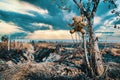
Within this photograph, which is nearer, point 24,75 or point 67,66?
point 24,75

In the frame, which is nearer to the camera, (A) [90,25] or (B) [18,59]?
(A) [90,25]

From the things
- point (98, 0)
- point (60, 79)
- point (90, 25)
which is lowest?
point (60, 79)

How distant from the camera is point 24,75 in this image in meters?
22.9

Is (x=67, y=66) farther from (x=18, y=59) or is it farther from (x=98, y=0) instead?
(x=18, y=59)

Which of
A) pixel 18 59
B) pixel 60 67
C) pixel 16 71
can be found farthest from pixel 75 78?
pixel 18 59

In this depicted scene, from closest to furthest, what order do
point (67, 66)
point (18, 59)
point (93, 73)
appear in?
point (93, 73)
point (67, 66)
point (18, 59)

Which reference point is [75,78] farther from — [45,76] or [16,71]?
[16,71]

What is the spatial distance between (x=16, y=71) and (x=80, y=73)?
16.4ft

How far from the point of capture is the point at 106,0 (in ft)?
81.9

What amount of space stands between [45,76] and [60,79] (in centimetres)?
127

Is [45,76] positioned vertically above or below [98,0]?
below

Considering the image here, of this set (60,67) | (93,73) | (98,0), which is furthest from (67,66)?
(98,0)

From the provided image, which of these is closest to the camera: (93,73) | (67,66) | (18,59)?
(93,73)

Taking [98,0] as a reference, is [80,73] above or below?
below
